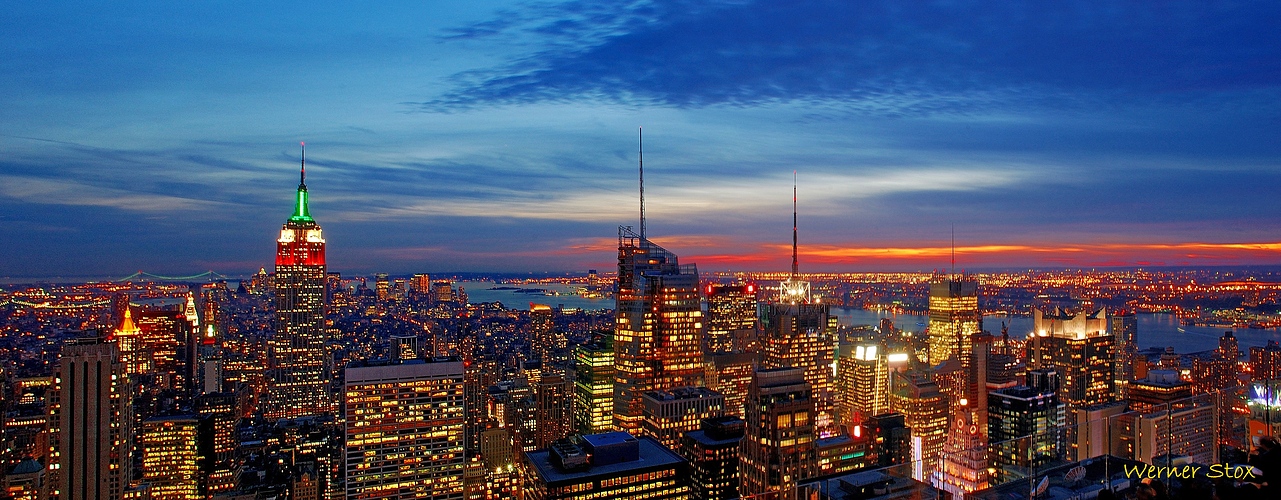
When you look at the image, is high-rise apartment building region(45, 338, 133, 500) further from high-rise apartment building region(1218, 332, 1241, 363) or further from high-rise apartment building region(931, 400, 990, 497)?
high-rise apartment building region(1218, 332, 1241, 363)

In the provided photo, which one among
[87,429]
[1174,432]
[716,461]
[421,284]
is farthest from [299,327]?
[1174,432]

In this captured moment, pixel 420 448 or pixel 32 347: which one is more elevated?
pixel 32 347

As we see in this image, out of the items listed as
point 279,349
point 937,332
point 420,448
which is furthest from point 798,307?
point 279,349

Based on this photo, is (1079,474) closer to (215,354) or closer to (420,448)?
(420,448)

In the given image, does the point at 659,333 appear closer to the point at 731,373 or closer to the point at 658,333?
the point at 658,333

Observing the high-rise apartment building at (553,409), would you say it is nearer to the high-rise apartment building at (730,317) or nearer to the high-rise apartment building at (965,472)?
the high-rise apartment building at (730,317)

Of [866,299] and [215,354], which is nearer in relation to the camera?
[215,354]
